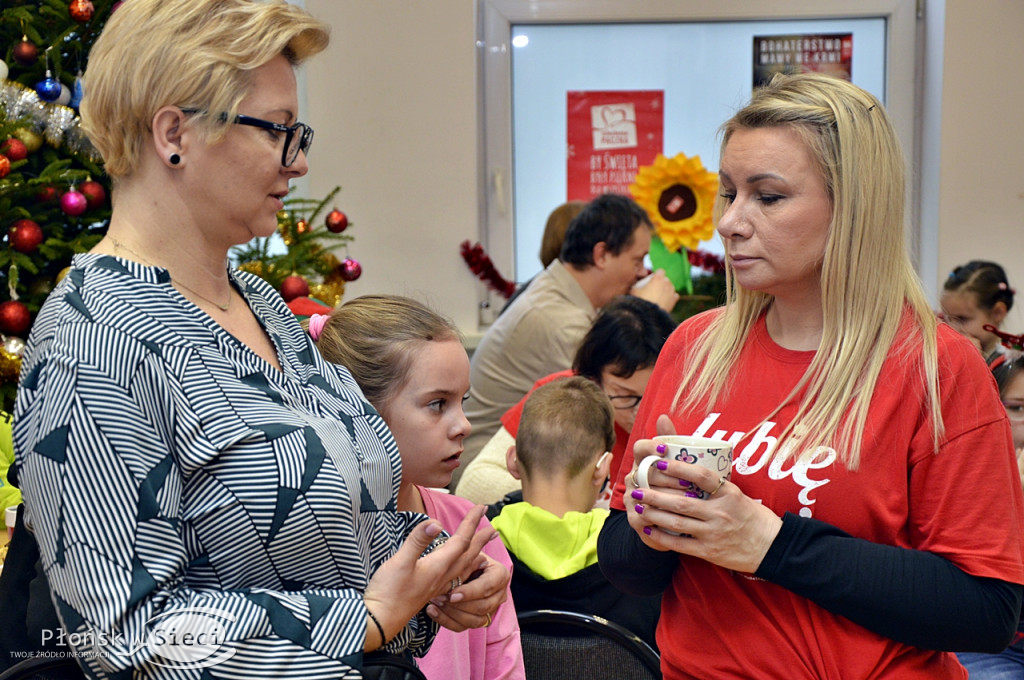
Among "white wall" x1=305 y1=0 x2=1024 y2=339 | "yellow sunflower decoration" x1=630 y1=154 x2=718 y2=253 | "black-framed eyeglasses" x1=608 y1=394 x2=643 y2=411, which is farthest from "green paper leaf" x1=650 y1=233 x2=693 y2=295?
"black-framed eyeglasses" x1=608 y1=394 x2=643 y2=411

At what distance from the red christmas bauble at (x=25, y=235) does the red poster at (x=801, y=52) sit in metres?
3.18

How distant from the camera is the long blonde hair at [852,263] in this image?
1.20 meters

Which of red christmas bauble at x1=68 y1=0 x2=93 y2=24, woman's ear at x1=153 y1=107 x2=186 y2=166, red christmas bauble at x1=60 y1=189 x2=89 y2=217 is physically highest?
red christmas bauble at x1=68 y1=0 x2=93 y2=24

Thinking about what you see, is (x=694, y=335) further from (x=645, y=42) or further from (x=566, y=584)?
(x=645, y=42)

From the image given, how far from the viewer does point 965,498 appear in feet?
3.69

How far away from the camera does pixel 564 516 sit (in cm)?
190

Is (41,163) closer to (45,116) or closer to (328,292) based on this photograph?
(45,116)

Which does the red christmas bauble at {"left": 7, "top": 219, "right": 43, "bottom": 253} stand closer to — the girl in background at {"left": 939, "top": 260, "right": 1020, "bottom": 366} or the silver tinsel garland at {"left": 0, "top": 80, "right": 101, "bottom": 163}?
the silver tinsel garland at {"left": 0, "top": 80, "right": 101, "bottom": 163}

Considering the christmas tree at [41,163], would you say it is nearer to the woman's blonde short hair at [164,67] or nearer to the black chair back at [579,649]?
the black chair back at [579,649]

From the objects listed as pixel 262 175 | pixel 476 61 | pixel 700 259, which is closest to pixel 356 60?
pixel 476 61

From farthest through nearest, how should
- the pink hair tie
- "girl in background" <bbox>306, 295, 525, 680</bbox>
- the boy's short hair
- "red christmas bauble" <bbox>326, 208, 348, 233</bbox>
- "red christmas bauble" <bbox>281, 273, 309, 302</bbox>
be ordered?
"red christmas bauble" <bbox>326, 208, 348, 233</bbox> → "red christmas bauble" <bbox>281, 273, 309, 302</bbox> → the boy's short hair → the pink hair tie → "girl in background" <bbox>306, 295, 525, 680</bbox>

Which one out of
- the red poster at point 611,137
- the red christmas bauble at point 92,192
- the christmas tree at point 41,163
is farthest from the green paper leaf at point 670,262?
the red christmas bauble at point 92,192

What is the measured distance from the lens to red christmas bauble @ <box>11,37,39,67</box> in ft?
9.44

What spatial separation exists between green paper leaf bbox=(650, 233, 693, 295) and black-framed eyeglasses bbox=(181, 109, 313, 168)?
279 cm
